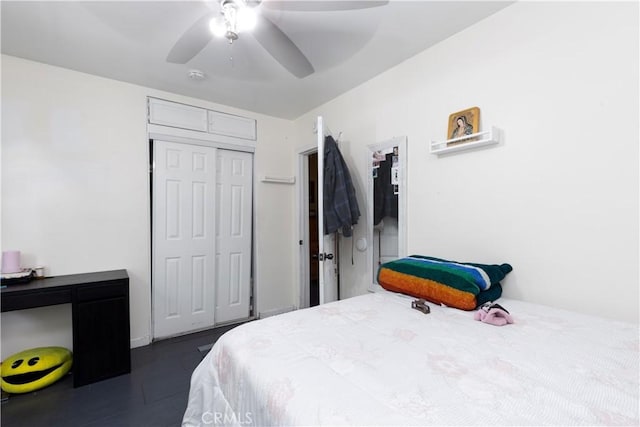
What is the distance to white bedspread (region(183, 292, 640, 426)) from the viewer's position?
708 mm

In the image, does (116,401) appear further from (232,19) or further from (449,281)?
(232,19)

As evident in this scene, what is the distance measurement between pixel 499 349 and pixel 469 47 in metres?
1.85

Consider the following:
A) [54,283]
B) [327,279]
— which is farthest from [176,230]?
[327,279]

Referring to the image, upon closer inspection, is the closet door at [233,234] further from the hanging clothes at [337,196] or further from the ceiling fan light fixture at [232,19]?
the ceiling fan light fixture at [232,19]

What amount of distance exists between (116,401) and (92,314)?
2.15ft

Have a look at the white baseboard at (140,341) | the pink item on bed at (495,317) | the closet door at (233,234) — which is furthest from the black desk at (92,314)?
the pink item on bed at (495,317)

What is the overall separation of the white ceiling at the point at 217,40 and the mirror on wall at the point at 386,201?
727mm

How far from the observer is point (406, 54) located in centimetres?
223

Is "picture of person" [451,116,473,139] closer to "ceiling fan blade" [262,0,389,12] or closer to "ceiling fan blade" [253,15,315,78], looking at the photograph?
"ceiling fan blade" [262,0,389,12]

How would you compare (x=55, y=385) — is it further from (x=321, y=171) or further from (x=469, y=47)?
(x=469, y=47)

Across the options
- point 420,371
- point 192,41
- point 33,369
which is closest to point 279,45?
point 192,41

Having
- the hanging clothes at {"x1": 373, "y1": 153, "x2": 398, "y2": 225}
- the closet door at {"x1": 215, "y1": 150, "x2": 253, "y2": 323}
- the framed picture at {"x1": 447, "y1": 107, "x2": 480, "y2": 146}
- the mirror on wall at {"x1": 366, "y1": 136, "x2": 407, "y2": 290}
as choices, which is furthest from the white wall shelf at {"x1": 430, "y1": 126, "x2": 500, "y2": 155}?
the closet door at {"x1": 215, "y1": 150, "x2": 253, "y2": 323}

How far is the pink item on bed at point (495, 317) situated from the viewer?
1.26 m

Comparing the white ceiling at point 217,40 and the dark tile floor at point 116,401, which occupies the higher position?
the white ceiling at point 217,40
